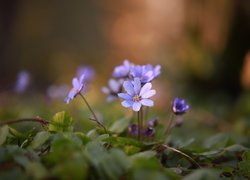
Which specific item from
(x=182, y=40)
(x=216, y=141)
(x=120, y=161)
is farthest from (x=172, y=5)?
(x=120, y=161)

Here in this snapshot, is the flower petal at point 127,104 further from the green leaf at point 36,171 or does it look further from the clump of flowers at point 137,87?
the green leaf at point 36,171

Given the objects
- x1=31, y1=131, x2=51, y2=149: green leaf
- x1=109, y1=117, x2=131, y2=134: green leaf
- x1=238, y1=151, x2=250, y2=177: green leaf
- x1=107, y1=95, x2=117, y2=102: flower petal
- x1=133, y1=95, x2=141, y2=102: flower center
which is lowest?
x1=238, y1=151, x2=250, y2=177: green leaf

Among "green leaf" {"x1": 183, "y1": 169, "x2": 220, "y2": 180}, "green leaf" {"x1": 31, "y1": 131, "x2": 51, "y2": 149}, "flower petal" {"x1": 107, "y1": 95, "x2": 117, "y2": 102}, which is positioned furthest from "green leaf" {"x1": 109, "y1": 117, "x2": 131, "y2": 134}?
"green leaf" {"x1": 183, "y1": 169, "x2": 220, "y2": 180}

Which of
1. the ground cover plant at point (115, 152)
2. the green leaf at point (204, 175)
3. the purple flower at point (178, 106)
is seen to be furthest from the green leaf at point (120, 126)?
the green leaf at point (204, 175)

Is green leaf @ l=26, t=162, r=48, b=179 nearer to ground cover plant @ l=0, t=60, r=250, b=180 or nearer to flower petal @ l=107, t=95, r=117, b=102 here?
ground cover plant @ l=0, t=60, r=250, b=180

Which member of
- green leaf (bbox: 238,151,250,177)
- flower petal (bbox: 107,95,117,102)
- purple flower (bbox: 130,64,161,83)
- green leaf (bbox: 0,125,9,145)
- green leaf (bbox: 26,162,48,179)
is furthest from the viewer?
flower petal (bbox: 107,95,117,102)

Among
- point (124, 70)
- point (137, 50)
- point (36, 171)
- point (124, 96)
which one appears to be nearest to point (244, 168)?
point (124, 96)

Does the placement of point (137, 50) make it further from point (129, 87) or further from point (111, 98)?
point (129, 87)
